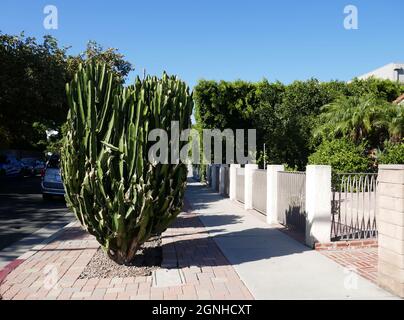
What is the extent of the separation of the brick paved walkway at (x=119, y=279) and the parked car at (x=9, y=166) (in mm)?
27464

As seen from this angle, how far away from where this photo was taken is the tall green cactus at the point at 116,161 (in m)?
5.96

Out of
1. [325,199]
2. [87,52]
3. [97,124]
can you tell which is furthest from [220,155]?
[97,124]

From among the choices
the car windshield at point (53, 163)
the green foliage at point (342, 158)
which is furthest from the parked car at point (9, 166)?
the green foliage at point (342, 158)

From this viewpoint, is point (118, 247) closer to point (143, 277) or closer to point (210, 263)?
point (143, 277)

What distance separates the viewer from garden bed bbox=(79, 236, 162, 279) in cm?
605

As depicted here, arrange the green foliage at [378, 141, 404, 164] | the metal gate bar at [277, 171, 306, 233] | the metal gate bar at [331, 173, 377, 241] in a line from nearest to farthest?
the metal gate bar at [331, 173, 377, 241]
the metal gate bar at [277, 171, 306, 233]
the green foliage at [378, 141, 404, 164]

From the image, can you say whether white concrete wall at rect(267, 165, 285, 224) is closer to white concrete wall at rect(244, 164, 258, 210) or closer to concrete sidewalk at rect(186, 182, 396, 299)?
concrete sidewalk at rect(186, 182, 396, 299)

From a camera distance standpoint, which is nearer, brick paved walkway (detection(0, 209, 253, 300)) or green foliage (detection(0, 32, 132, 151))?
brick paved walkway (detection(0, 209, 253, 300))

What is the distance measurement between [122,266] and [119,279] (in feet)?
1.86

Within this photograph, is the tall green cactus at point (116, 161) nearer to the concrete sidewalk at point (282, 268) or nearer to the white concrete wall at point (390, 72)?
the concrete sidewalk at point (282, 268)

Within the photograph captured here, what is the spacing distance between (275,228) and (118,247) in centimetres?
461

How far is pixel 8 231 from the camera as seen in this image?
389 inches

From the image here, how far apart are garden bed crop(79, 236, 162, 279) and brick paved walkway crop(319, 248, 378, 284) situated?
2.86 m

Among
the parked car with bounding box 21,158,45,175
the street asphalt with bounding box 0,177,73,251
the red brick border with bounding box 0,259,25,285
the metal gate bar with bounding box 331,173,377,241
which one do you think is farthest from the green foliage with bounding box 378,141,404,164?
the parked car with bounding box 21,158,45,175
